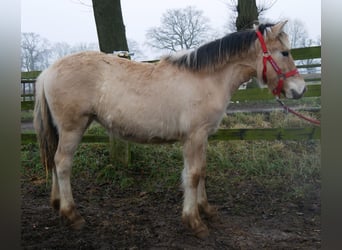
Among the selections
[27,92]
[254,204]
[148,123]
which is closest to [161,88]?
[148,123]

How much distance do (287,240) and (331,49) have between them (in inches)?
85.4

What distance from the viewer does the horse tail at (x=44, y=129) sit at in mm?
3062

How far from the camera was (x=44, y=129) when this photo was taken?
10.1 ft

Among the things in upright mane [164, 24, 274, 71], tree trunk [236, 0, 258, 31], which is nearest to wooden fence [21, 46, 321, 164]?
upright mane [164, 24, 274, 71]

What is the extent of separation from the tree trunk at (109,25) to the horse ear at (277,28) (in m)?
2.33

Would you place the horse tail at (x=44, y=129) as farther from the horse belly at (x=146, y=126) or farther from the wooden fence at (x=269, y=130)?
the wooden fence at (x=269, y=130)

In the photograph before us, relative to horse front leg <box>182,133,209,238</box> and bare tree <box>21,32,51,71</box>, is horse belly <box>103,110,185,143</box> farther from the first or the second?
bare tree <box>21,32,51,71</box>

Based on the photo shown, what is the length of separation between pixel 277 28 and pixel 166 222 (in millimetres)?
2105

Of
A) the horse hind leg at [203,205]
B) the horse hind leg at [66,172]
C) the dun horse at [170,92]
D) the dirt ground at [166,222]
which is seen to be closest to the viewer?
the dirt ground at [166,222]

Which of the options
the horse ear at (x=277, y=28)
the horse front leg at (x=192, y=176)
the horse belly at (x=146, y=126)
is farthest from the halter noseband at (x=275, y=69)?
the horse belly at (x=146, y=126)

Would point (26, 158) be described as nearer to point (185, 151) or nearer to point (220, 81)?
point (185, 151)

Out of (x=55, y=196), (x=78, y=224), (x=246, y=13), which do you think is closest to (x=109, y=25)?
(x=246, y=13)

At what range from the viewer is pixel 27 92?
4766 mm

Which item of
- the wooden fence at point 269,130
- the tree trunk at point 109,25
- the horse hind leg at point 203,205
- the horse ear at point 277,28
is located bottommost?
the horse hind leg at point 203,205
